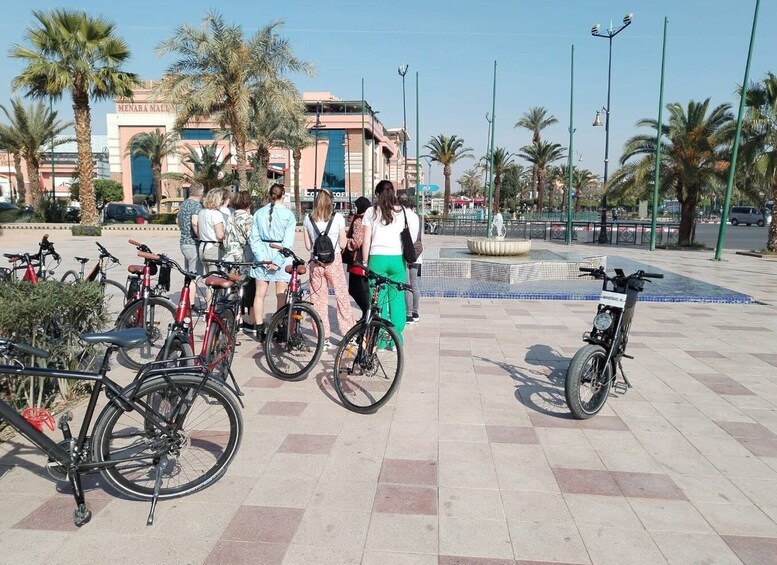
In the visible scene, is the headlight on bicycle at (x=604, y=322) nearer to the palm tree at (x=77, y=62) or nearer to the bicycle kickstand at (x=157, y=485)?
the bicycle kickstand at (x=157, y=485)

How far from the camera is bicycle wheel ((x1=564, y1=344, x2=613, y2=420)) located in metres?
4.28

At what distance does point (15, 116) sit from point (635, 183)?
1287 inches

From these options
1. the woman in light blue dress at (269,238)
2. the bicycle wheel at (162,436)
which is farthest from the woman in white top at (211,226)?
the bicycle wheel at (162,436)

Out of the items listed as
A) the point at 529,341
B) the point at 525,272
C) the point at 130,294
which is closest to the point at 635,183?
the point at 525,272

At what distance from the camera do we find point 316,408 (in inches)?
182

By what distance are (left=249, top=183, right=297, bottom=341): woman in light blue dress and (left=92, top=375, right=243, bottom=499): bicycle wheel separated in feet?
9.32

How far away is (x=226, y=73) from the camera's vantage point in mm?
23422

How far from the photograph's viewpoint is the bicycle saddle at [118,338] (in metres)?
2.89

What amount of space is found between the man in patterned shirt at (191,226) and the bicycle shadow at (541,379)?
3.88m

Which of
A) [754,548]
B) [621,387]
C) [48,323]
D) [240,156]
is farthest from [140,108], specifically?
[754,548]

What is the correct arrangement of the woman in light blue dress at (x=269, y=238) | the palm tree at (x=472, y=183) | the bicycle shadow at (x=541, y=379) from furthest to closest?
1. the palm tree at (x=472, y=183)
2. the woman in light blue dress at (x=269, y=238)
3. the bicycle shadow at (x=541, y=379)

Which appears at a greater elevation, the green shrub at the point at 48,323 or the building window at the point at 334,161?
the building window at the point at 334,161

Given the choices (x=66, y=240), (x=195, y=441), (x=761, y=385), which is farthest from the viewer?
(x=66, y=240)

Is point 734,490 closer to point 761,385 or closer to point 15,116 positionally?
point 761,385
